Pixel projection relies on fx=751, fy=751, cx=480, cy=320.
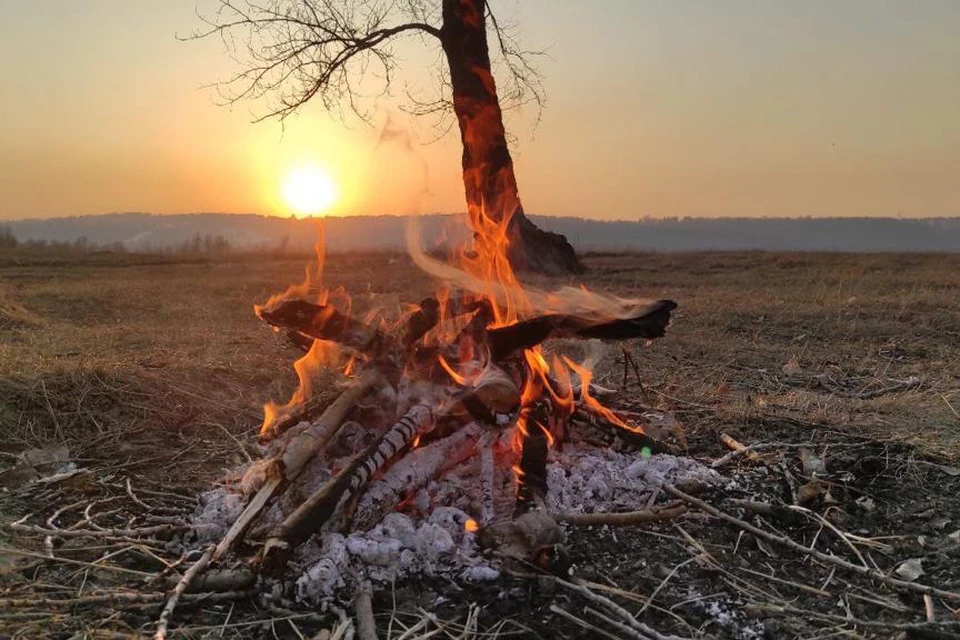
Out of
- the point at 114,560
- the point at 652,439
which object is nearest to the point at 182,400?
the point at 114,560

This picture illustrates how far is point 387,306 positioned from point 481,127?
30.8ft

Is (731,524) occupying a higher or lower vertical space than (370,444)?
lower

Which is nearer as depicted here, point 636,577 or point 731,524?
point 636,577

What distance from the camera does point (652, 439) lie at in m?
4.29

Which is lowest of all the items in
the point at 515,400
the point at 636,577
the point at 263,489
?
the point at 636,577

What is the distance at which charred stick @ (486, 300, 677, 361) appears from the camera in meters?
3.95

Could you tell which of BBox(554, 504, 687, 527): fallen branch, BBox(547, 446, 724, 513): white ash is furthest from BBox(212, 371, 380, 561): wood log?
BBox(554, 504, 687, 527): fallen branch

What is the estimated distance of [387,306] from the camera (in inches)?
201

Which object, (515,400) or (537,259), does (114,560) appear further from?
(537,259)

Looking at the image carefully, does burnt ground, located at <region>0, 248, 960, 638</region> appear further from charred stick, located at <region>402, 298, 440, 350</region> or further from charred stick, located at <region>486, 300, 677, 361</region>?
charred stick, located at <region>402, 298, 440, 350</region>

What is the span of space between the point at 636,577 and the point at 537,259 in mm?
11989

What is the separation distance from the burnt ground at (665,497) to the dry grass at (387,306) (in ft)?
0.09

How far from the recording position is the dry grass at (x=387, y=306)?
15.1ft

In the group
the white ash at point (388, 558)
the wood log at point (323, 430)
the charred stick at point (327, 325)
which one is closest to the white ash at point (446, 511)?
the white ash at point (388, 558)
